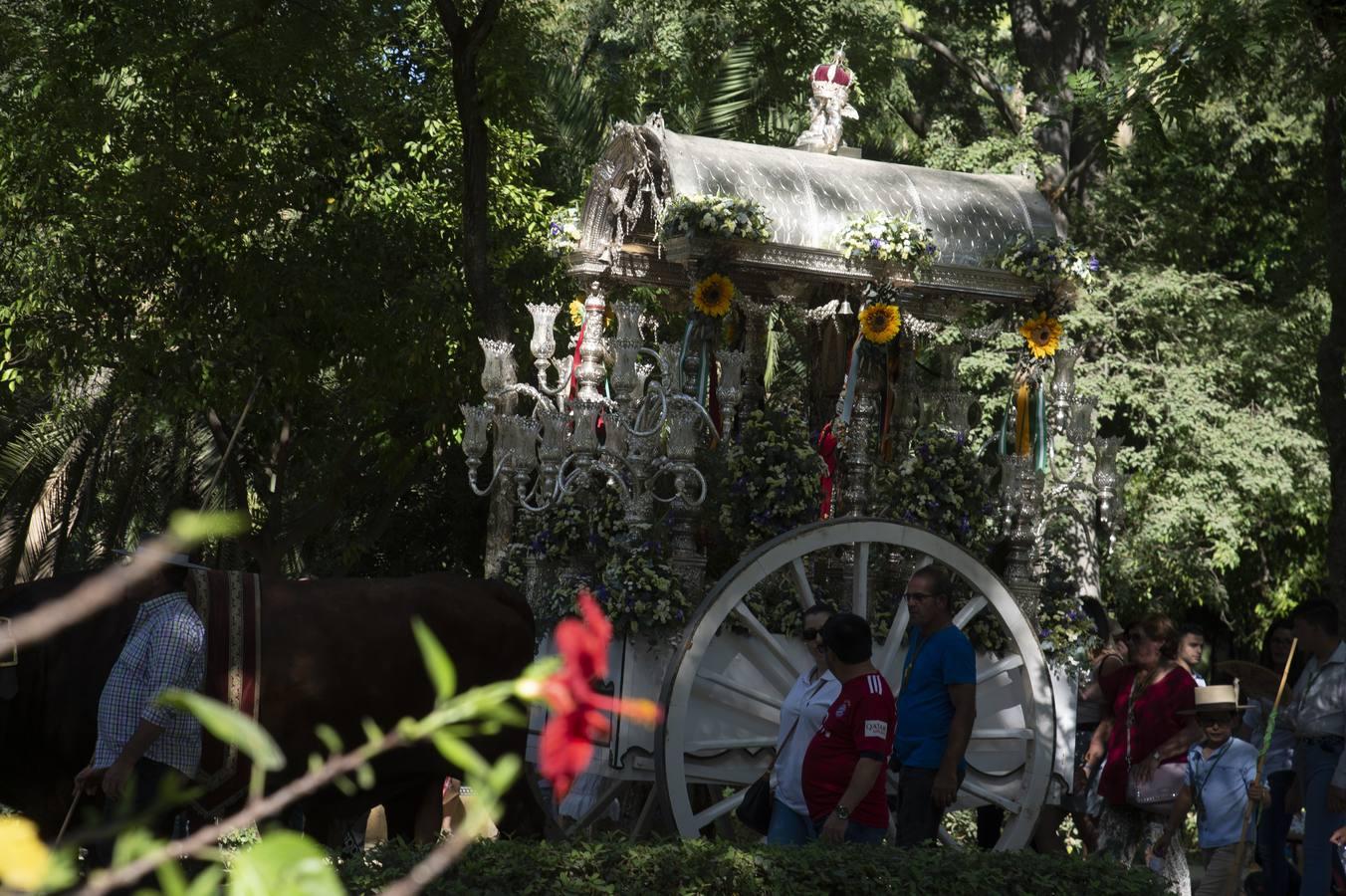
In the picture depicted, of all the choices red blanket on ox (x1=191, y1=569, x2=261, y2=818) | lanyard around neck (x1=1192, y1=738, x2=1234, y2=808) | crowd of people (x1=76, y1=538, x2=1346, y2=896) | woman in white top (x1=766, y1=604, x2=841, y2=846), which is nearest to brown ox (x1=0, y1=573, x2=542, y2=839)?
red blanket on ox (x1=191, y1=569, x2=261, y2=818)

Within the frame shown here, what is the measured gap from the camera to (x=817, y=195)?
10.6 m

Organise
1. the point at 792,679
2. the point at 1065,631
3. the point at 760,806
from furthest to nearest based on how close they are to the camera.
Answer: the point at 1065,631 < the point at 792,679 < the point at 760,806

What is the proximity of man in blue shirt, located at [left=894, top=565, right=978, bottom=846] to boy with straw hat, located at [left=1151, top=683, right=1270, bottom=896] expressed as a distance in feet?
3.96

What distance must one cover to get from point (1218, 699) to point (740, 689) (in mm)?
2246

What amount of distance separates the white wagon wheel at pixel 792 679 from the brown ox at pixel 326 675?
0.78 meters

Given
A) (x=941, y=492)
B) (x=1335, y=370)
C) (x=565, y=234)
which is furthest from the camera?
(x=1335, y=370)

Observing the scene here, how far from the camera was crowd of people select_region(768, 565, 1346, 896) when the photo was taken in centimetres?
717

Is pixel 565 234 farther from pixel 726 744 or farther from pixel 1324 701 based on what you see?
pixel 1324 701

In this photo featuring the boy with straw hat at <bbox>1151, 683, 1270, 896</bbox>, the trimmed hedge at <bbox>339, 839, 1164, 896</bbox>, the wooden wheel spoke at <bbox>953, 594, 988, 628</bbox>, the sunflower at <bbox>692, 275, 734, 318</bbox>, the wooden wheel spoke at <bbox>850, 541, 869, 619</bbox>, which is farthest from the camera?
the sunflower at <bbox>692, 275, 734, 318</bbox>

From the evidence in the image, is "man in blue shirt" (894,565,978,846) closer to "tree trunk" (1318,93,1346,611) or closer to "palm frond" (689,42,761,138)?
"tree trunk" (1318,93,1346,611)

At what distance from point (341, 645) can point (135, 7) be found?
8724mm

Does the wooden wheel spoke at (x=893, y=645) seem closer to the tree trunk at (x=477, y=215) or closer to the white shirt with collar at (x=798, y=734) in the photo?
the white shirt with collar at (x=798, y=734)

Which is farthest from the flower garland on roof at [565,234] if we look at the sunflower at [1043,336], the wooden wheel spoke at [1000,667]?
the wooden wheel spoke at [1000,667]

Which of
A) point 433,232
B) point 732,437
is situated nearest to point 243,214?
point 433,232
